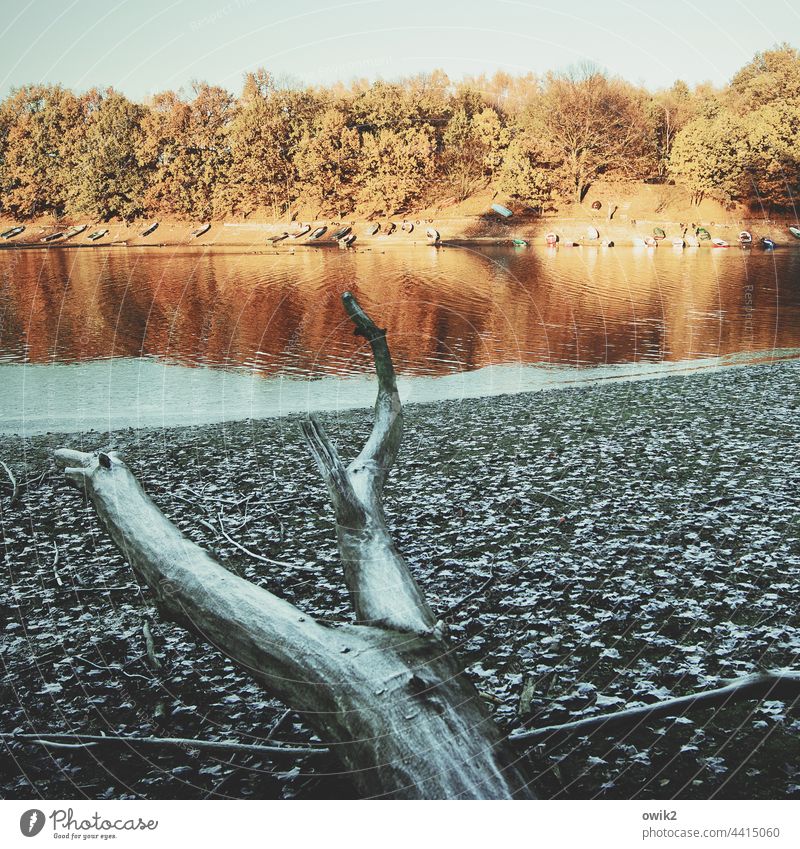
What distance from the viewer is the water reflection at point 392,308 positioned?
9.15m

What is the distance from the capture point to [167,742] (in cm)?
192

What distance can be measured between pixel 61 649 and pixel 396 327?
287 inches

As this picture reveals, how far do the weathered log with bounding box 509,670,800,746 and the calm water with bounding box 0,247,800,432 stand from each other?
187 inches

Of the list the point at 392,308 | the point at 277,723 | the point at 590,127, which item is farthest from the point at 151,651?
the point at 590,127

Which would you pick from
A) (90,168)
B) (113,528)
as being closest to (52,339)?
(90,168)

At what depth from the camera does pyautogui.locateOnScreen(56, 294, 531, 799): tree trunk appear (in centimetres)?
164

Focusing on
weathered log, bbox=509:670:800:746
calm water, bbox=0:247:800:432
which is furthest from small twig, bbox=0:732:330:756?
calm water, bbox=0:247:800:432

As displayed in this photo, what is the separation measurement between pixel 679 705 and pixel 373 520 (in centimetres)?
105

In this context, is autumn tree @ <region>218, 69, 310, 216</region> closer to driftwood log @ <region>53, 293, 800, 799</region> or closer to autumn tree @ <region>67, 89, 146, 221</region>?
autumn tree @ <region>67, 89, 146, 221</region>

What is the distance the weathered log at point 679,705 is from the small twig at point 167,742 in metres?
0.52

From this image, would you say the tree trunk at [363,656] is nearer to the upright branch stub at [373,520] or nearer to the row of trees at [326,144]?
the upright branch stub at [373,520]

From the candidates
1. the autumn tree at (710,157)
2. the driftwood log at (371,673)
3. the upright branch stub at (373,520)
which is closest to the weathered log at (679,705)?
the driftwood log at (371,673)

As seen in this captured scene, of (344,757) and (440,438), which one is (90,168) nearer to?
(440,438)

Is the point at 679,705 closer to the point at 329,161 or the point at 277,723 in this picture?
the point at 277,723
